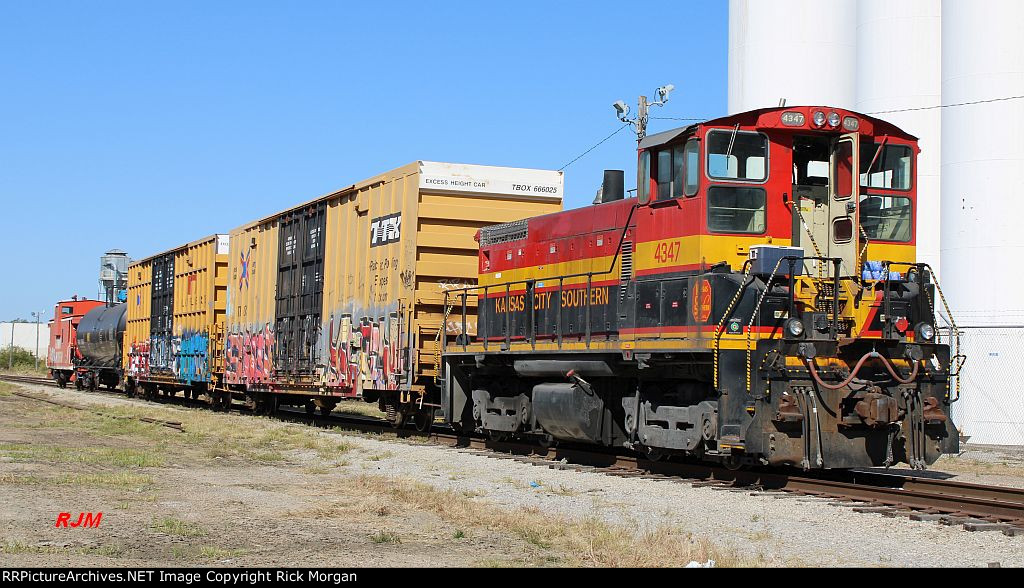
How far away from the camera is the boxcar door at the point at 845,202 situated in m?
12.7

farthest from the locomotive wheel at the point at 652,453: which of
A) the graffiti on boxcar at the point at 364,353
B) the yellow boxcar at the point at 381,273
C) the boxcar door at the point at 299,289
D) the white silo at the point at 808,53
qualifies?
the white silo at the point at 808,53

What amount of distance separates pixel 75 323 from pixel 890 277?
41096mm

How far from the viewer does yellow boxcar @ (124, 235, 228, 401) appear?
2962cm

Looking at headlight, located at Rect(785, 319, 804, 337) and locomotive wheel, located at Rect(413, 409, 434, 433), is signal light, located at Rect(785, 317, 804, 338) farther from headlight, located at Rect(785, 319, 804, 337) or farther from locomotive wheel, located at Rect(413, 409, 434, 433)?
locomotive wheel, located at Rect(413, 409, 434, 433)

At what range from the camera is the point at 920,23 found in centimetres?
2861

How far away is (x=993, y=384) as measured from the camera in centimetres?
2498

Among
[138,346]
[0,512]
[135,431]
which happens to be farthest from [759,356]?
[138,346]

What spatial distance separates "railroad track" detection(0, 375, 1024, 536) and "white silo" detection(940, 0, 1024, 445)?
1122 cm

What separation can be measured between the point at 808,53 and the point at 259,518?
2465 cm

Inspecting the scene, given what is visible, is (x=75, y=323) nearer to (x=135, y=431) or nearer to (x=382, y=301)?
(x=135, y=431)

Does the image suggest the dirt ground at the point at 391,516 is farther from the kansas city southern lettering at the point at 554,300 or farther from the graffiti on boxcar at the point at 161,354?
the graffiti on boxcar at the point at 161,354

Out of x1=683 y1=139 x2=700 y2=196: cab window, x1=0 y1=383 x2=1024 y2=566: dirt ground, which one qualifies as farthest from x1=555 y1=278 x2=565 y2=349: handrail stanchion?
x1=683 y1=139 x2=700 y2=196: cab window

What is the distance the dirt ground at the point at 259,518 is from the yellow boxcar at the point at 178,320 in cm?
1230

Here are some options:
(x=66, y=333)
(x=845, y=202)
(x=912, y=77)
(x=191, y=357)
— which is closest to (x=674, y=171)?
(x=845, y=202)
